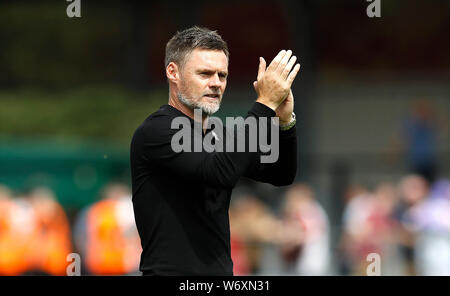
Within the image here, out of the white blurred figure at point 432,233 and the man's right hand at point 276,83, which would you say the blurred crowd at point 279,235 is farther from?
the man's right hand at point 276,83

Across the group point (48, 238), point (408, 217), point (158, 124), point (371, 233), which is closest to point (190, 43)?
point (158, 124)

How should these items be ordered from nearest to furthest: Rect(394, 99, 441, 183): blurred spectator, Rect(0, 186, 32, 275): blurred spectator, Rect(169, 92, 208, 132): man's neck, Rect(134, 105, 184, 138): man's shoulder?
Rect(134, 105, 184, 138): man's shoulder, Rect(169, 92, 208, 132): man's neck, Rect(0, 186, 32, 275): blurred spectator, Rect(394, 99, 441, 183): blurred spectator

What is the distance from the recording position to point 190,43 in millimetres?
4816

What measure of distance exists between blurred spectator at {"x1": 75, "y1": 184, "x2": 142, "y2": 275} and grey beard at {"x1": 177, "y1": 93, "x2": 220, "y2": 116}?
9062 mm

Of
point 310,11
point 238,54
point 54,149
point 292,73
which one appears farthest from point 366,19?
point 292,73

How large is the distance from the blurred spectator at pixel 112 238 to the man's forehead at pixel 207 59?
9.18 meters

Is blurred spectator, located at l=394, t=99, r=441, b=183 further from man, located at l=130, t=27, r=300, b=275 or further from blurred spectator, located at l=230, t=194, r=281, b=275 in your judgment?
man, located at l=130, t=27, r=300, b=275

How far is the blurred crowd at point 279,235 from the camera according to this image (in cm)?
1398

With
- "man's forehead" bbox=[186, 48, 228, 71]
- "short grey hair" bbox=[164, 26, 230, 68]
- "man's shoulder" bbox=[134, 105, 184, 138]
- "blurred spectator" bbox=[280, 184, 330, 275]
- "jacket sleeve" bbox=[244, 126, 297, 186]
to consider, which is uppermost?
"short grey hair" bbox=[164, 26, 230, 68]

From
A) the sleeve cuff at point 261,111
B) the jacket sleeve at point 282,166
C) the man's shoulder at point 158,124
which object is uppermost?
the sleeve cuff at point 261,111

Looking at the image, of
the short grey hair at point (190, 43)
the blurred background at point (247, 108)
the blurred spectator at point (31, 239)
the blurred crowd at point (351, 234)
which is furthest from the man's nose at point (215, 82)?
the blurred spectator at point (31, 239)

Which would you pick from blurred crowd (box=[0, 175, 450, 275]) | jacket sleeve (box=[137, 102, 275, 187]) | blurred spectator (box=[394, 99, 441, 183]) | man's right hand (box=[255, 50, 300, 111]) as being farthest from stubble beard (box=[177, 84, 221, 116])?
blurred spectator (box=[394, 99, 441, 183])

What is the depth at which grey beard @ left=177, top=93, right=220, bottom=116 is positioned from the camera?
4785mm

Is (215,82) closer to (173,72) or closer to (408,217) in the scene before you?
(173,72)
